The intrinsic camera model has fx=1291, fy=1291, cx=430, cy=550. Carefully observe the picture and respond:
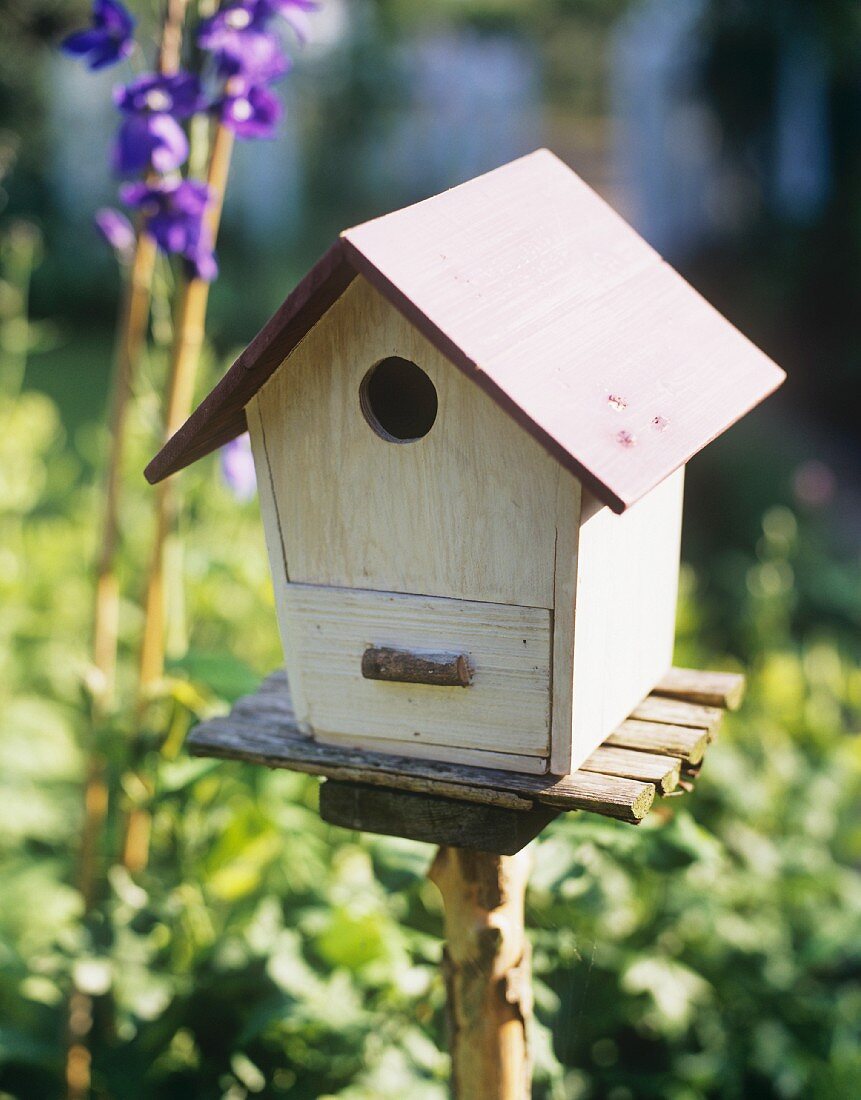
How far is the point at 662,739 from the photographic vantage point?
156 cm

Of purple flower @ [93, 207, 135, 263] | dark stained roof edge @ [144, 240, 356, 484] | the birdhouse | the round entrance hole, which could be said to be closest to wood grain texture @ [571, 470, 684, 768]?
the birdhouse

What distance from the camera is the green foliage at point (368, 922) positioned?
6.67 feet

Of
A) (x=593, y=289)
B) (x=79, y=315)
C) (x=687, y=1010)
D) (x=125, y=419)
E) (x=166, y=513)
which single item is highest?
(x=593, y=289)

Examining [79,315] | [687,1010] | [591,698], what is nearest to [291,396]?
[591,698]

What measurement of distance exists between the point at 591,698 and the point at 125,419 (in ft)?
3.64

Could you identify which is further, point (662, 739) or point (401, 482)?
point (662, 739)

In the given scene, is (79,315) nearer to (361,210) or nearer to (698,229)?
(361,210)

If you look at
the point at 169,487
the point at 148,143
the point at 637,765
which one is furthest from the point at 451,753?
the point at 148,143

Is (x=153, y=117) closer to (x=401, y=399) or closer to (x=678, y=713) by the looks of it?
(x=401, y=399)

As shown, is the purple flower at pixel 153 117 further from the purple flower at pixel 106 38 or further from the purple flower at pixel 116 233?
the purple flower at pixel 116 233

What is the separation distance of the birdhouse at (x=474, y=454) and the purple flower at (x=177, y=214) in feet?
1.68

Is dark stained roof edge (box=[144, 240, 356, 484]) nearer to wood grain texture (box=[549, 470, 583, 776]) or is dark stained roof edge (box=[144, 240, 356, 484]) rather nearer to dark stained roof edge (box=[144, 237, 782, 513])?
dark stained roof edge (box=[144, 237, 782, 513])

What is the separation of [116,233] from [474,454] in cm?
112

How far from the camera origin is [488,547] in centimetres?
141
